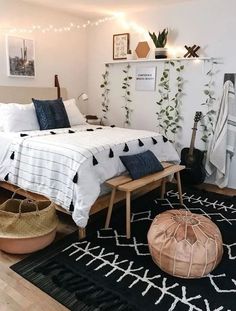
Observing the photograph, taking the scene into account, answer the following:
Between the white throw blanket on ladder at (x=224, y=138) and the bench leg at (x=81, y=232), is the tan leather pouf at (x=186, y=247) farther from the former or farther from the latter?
the white throw blanket on ladder at (x=224, y=138)

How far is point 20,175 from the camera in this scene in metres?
2.83

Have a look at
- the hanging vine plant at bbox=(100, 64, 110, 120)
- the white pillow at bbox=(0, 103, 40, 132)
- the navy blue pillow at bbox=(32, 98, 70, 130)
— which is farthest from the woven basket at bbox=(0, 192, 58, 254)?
the hanging vine plant at bbox=(100, 64, 110, 120)

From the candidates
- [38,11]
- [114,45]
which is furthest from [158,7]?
[38,11]

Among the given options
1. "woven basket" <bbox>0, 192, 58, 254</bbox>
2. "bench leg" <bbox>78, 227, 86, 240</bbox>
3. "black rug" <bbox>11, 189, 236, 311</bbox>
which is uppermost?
"woven basket" <bbox>0, 192, 58, 254</bbox>

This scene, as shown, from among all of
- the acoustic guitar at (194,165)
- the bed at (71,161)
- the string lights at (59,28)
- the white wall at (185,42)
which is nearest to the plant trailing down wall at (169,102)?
the white wall at (185,42)

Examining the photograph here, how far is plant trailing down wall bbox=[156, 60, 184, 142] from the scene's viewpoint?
399 centimetres

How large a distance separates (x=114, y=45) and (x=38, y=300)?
3860 millimetres

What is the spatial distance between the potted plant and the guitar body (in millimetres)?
1403

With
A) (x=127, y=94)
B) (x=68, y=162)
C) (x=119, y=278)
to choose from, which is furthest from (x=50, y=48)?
(x=119, y=278)

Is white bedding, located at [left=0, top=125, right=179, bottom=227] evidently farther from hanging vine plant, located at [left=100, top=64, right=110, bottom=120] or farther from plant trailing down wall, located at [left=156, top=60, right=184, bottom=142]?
hanging vine plant, located at [left=100, top=64, right=110, bottom=120]

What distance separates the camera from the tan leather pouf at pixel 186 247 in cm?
190

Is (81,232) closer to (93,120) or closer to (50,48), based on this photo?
(93,120)

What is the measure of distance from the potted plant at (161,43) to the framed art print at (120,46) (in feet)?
1.81

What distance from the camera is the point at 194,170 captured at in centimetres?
372
